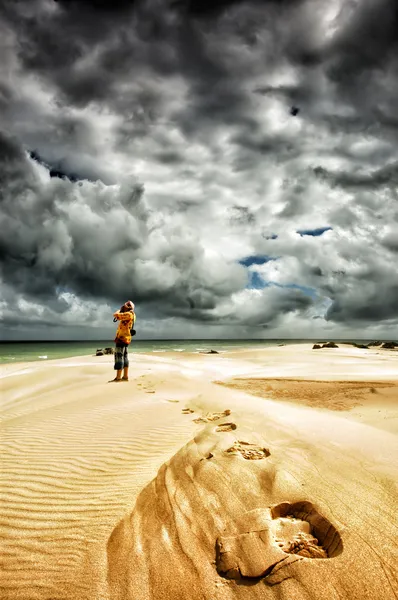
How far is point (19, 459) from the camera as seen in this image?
15.0 ft

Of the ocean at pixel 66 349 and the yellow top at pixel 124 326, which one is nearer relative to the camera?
the yellow top at pixel 124 326

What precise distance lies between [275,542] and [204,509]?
2.69 feet

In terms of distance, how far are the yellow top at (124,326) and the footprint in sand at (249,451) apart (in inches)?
306

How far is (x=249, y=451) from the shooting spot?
13.7ft

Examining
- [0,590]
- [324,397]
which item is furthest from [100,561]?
[324,397]

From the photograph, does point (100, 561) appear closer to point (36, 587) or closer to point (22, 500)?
point (36, 587)

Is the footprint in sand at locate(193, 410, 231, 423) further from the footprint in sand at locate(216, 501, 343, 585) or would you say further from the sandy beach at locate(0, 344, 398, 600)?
the footprint in sand at locate(216, 501, 343, 585)

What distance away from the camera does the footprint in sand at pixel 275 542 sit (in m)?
2.12

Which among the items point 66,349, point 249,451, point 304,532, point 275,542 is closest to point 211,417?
point 249,451

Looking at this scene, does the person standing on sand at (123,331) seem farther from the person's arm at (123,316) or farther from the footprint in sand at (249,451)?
the footprint in sand at (249,451)

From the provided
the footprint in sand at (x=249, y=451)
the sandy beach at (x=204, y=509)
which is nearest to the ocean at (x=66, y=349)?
the sandy beach at (x=204, y=509)

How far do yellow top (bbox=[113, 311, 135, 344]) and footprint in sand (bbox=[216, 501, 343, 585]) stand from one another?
932 cm

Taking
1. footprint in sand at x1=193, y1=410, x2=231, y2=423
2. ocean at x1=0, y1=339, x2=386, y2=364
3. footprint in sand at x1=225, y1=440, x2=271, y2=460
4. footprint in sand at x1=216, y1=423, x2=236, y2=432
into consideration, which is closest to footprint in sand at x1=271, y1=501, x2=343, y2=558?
footprint in sand at x1=225, y1=440, x2=271, y2=460

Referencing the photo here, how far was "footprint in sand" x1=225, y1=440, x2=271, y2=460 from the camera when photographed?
4.01 metres
